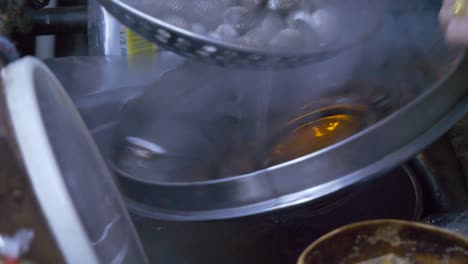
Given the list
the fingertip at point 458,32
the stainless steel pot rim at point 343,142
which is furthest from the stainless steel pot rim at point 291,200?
the fingertip at point 458,32

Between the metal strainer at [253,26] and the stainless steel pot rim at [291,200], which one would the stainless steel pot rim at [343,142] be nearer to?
the stainless steel pot rim at [291,200]

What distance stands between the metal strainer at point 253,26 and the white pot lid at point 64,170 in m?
0.24

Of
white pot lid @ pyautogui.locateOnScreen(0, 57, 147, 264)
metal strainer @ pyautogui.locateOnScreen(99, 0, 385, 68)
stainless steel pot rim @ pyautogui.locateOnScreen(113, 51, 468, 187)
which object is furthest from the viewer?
metal strainer @ pyautogui.locateOnScreen(99, 0, 385, 68)

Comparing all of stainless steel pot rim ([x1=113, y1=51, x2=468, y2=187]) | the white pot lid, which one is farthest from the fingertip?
the white pot lid

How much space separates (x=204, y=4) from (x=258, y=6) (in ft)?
0.35

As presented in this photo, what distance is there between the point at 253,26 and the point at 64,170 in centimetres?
50

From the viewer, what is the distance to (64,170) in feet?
1.56

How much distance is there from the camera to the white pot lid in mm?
397

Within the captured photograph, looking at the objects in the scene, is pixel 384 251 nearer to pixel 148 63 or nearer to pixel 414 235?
pixel 414 235

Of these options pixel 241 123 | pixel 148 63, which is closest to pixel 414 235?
pixel 241 123

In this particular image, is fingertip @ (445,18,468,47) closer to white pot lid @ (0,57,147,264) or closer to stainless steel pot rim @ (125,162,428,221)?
stainless steel pot rim @ (125,162,428,221)

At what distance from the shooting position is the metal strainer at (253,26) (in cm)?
73

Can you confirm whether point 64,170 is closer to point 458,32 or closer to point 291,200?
point 291,200

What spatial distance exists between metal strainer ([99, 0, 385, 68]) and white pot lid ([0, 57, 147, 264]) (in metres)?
0.24
